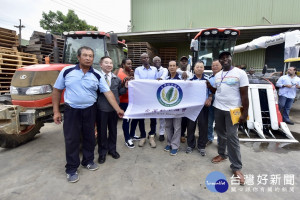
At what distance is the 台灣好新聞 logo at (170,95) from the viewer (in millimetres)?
3348

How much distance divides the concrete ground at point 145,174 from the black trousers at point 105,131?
251mm

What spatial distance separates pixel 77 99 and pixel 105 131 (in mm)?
888

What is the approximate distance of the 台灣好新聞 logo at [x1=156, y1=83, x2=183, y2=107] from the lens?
11.0 feet

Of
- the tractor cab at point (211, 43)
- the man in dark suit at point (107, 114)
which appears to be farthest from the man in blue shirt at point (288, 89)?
the man in dark suit at point (107, 114)

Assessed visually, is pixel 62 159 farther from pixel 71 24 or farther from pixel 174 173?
pixel 71 24

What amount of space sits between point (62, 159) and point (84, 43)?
10.0 feet

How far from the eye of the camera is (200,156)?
3.38 metres

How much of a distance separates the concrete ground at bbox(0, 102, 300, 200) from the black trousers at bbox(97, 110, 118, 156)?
0.25m

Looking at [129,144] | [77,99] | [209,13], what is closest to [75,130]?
[77,99]

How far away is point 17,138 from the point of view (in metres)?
3.71

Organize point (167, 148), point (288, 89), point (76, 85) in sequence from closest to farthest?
point (76, 85) → point (167, 148) → point (288, 89)

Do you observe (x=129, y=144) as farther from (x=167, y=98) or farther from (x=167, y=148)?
(x=167, y=98)

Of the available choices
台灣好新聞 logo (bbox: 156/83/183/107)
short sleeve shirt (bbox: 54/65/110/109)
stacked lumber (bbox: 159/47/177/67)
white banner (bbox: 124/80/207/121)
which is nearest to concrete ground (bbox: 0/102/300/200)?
white banner (bbox: 124/80/207/121)

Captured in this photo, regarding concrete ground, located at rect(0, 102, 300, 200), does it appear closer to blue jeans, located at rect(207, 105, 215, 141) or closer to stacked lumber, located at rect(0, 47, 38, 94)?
blue jeans, located at rect(207, 105, 215, 141)
